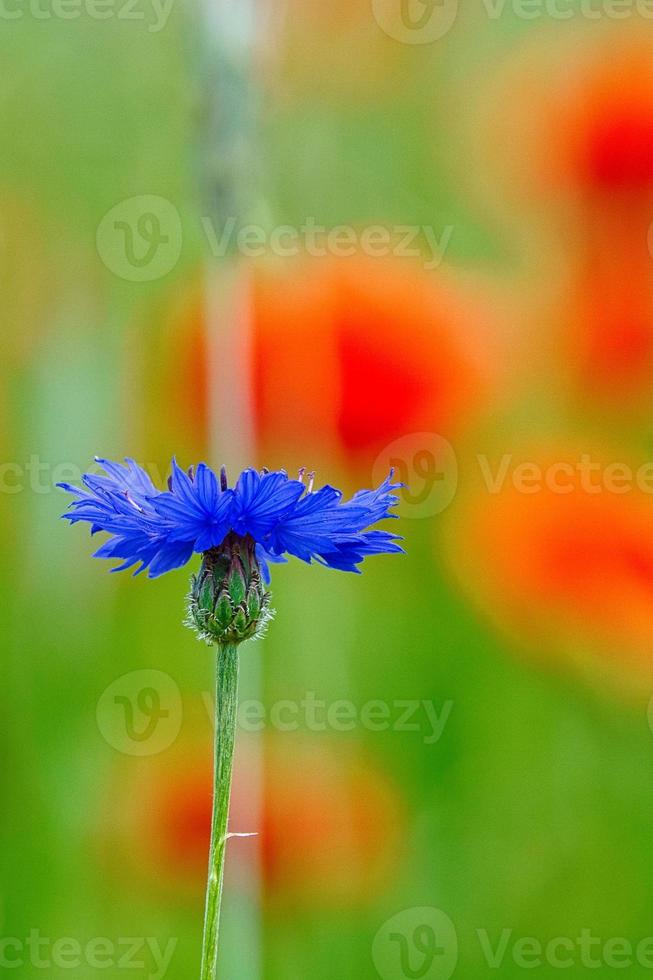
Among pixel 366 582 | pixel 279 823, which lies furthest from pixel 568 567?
pixel 279 823

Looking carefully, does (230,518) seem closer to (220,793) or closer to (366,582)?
(220,793)

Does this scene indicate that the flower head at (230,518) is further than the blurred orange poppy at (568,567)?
No

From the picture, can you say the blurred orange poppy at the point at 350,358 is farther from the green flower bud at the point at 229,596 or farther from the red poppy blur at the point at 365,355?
the green flower bud at the point at 229,596

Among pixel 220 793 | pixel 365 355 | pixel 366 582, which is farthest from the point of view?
pixel 366 582

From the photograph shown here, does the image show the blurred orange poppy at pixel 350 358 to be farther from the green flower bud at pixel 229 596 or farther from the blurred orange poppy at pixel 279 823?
the green flower bud at pixel 229 596

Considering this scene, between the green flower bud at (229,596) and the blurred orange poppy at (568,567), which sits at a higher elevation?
the blurred orange poppy at (568,567)

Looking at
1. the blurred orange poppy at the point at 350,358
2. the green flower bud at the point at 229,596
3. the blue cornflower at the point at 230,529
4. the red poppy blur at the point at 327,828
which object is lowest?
the red poppy blur at the point at 327,828

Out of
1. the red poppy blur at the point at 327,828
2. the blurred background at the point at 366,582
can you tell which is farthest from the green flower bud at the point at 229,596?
the red poppy blur at the point at 327,828
